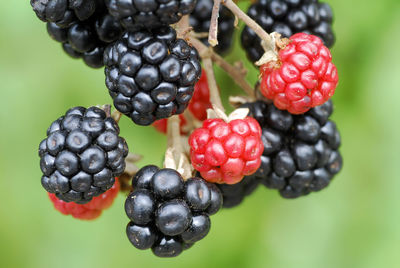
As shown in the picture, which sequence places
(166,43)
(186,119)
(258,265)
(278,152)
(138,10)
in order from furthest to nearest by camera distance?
1. (258,265)
2. (186,119)
3. (278,152)
4. (166,43)
5. (138,10)

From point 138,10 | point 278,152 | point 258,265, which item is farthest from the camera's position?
point 258,265

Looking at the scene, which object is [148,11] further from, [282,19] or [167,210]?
[282,19]

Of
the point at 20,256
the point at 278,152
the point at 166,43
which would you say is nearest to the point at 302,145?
the point at 278,152

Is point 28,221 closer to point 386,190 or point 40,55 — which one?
point 40,55

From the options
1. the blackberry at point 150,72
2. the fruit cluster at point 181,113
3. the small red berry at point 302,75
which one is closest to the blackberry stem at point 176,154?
the fruit cluster at point 181,113

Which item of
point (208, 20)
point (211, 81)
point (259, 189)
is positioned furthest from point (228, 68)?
point (259, 189)

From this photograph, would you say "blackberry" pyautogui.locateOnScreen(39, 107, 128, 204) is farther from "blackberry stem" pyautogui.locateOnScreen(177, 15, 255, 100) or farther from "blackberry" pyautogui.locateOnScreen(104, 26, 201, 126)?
"blackberry stem" pyautogui.locateOnScreen(177, 15, 255, 100)
